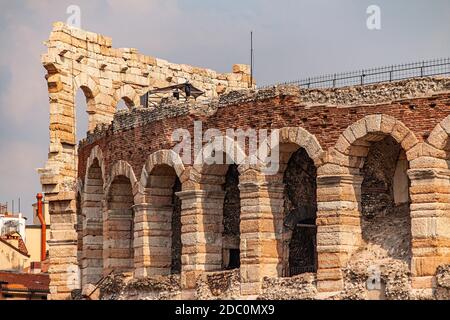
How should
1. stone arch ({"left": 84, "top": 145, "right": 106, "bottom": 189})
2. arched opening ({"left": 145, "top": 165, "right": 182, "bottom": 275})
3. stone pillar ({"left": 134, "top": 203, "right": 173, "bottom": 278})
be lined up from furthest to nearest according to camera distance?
stone arch ({"left": 84, "top": 145, "right": 106, "bottom": 189})
arched opening ({"left": 145, "top": 165, "right": 182, "bottom": 275})
stone pillar ({"left": 134, "top": 203, "right": 173, "bottom": 278})

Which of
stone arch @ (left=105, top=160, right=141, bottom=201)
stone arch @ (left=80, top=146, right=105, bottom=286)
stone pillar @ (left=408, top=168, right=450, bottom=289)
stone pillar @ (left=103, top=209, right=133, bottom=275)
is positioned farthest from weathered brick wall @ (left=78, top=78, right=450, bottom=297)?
stone arch @ (left=80, top=146, right=105, bottom=286)

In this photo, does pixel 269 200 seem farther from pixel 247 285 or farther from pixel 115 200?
pixel 115 200

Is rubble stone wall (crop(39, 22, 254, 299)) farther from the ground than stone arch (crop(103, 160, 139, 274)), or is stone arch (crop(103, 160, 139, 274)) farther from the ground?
rubble stone wall (crop(39, 22, 254, 299))

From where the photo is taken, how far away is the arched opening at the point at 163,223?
133ft

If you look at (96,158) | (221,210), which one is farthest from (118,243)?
(221,210)

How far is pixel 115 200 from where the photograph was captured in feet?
141

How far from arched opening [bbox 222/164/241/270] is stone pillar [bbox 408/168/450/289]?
717 centimetres

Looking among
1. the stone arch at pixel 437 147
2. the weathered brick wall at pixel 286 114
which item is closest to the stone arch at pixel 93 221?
the weathered brick wall at pixel 286 114

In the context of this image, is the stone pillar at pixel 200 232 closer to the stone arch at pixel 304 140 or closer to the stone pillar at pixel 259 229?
the stone pillar at pixel 259 229

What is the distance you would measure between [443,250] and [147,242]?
35.4ft

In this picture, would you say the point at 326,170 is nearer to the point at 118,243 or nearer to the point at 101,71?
the point at 118,243

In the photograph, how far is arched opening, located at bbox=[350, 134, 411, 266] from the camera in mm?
34375

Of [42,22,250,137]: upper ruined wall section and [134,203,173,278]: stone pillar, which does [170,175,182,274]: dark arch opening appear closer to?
[134,203,173,278]: stone pillar

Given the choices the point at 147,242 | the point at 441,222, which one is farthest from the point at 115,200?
the point at 441,222
